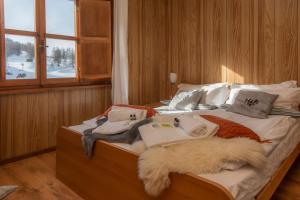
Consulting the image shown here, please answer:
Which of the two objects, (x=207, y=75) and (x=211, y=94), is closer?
(x=211, y=94)

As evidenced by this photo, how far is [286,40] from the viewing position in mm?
2959

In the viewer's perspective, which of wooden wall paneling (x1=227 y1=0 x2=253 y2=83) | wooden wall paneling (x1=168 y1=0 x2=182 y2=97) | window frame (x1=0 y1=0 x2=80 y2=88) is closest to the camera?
window frame (x1=0 y1=0 x2=80 y2=88)

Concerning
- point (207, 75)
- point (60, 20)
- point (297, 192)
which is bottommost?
point (297, 192)

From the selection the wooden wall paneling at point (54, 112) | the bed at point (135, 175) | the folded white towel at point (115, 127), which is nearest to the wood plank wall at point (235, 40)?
the bed at point (135, 175)

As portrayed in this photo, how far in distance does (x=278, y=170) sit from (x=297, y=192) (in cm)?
57

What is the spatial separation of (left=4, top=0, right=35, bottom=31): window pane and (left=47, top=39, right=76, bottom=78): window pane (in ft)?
1.00

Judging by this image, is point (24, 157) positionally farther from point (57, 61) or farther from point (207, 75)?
point (207, 75)

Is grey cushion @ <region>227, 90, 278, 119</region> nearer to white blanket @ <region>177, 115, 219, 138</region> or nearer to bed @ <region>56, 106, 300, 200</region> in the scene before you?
bed @ <region>56, 106, 300, 200</region>

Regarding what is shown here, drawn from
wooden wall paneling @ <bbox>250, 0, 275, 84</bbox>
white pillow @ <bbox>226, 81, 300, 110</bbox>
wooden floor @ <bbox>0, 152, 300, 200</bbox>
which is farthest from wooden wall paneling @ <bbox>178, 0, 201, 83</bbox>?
wooden floor @ <bbox>0, 152, 300, 200</bbox>

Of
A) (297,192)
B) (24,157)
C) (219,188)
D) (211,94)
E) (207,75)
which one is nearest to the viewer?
(219,188)

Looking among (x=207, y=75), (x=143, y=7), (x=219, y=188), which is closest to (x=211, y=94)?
(x=207, y=75)

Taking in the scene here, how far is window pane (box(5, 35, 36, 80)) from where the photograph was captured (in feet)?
9.22

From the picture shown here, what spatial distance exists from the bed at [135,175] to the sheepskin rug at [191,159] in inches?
1.9

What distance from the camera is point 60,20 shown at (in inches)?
127
